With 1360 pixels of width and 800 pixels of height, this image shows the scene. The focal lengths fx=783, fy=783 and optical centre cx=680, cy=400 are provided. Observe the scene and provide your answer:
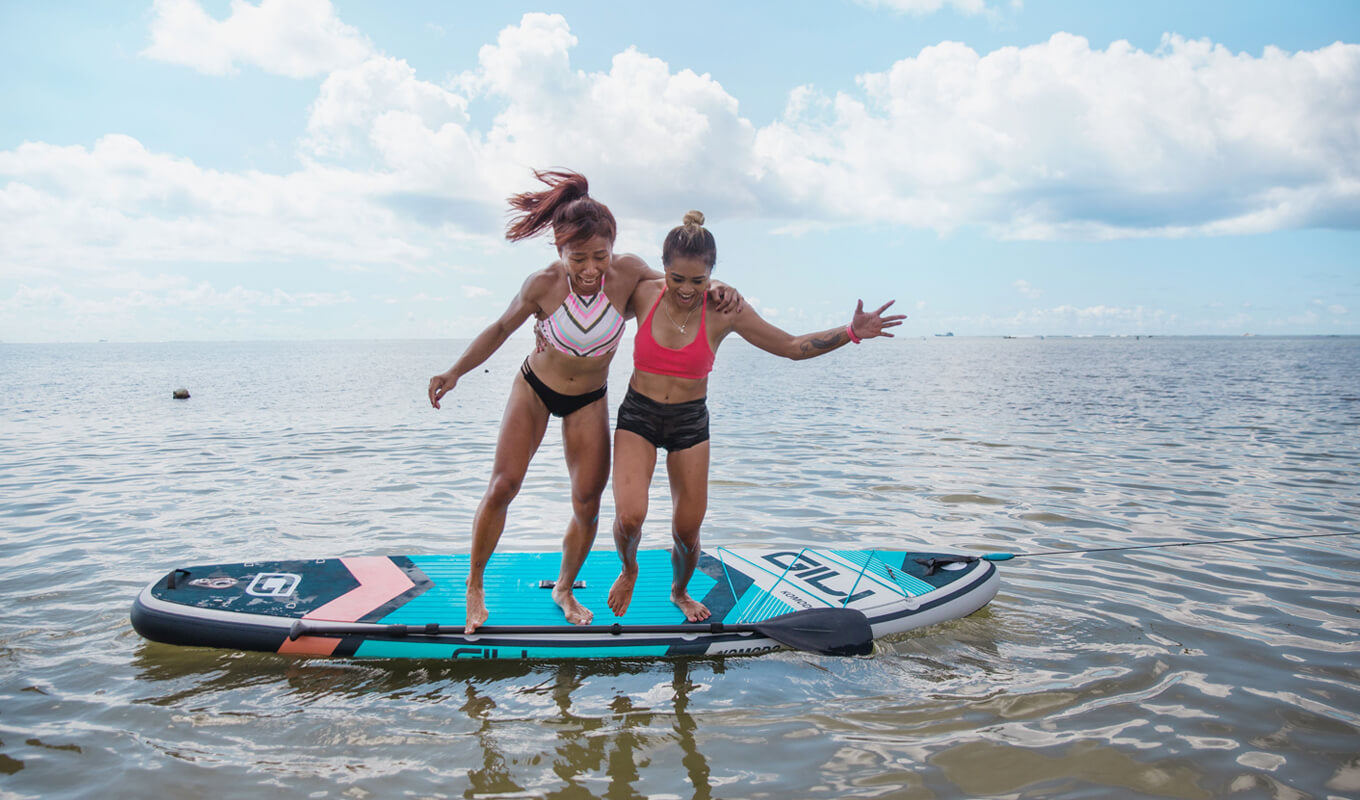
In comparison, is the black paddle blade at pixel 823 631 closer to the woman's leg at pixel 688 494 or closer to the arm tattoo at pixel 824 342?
the woman's leg at pixel 688 494

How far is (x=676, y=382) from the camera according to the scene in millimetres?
5316

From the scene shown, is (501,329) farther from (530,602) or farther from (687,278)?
(530,602)

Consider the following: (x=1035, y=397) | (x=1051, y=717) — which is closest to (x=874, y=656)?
(x=1051, y=717)

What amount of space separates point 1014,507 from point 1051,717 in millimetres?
5643

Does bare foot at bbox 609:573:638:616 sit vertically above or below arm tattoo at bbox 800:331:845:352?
below

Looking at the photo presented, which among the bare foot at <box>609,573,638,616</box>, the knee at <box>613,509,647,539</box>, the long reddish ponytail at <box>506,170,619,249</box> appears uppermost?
the long reddish ponytail at <box>506,170,619,249</box>

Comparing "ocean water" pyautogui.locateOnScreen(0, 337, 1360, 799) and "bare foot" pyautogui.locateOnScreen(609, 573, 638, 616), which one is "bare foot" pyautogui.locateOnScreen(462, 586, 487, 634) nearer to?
"ocean water" pyautogui.locateOnScreen(0, 337, 1360, 799)

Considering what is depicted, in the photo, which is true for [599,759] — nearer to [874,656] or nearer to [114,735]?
[874,656]

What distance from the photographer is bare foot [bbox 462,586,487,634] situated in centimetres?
550

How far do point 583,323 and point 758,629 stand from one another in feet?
8.25

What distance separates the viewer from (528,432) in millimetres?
5387

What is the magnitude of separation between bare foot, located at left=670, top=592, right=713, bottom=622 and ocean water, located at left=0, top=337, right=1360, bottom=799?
1.11ft

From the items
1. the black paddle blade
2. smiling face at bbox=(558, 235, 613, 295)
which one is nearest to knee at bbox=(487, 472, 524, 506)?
smiling face at bbox=(558, 235, 613, 295)

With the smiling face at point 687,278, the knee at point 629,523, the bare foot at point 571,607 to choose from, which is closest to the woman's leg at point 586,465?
the bare foot at point 571,607
